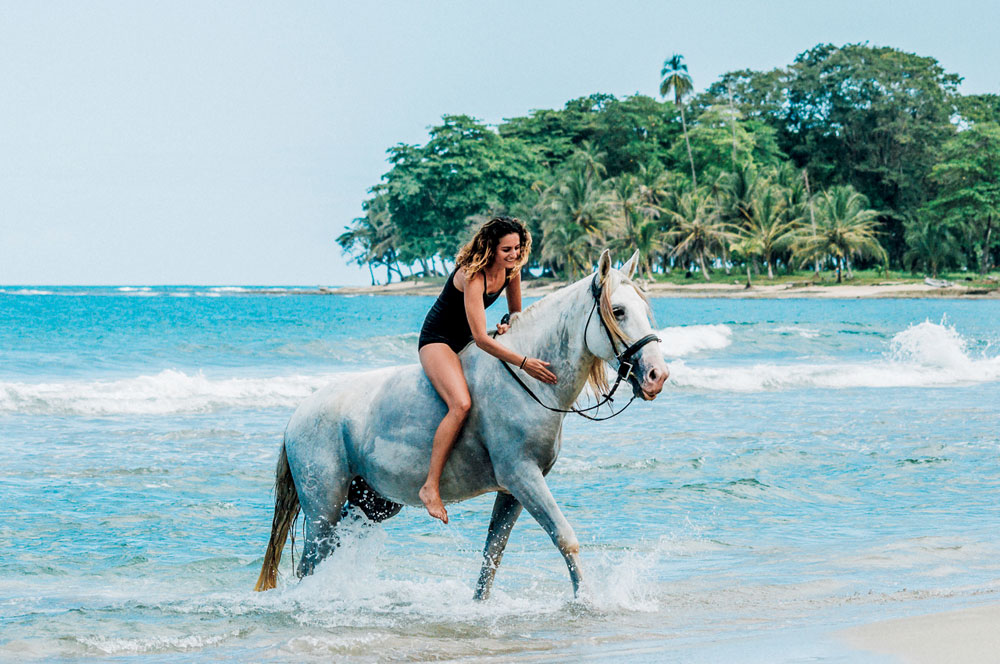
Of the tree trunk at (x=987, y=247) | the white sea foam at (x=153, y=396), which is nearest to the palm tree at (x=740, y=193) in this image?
the tree trunk at (x=987, y=247)

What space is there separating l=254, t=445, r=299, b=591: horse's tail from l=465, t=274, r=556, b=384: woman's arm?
5.13ft

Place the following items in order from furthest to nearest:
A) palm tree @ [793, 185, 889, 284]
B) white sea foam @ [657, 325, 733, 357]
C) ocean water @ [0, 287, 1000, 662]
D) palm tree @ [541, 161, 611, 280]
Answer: palm tree @ [541, 161, 611, 280]
palm tree @ [793, 185, 889, 284]
white sea foam @ [657, 325, 733, 357]
ocean water @ [0, 287, 1000, 662]

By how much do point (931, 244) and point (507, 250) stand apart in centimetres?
6825

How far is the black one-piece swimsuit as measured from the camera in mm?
5133

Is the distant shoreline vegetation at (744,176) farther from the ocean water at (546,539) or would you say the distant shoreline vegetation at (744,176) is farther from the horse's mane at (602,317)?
Result: the horse's mane at (602,317)

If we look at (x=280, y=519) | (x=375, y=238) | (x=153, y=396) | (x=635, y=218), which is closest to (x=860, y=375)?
(x=153, y=396)

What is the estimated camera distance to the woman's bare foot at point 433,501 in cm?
498

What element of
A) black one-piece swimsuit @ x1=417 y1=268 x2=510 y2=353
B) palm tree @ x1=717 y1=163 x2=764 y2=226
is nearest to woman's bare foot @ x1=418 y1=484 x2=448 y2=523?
black one-piece swimsuit @ x1=417 y1=268 x2=510 y2=353

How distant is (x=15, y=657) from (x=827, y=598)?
411 cm

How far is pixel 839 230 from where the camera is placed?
63000 mm

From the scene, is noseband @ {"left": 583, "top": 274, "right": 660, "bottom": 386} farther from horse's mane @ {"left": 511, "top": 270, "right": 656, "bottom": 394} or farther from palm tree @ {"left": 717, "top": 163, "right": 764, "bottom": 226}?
palm tree @ {"left": 717, "top": 163, "right": 764, "bottom": 226}

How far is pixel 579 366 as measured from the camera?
16.3 ft

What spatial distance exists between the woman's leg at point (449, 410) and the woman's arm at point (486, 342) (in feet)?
0.76

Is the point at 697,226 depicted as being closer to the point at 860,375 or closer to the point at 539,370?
the point at 860,375
